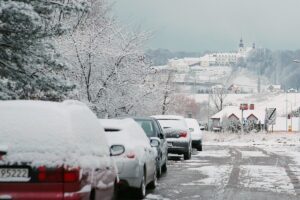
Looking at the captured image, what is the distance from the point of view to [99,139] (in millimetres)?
9250

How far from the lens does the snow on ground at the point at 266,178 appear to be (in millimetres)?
14995

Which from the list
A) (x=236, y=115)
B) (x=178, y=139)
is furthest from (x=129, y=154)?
(x=236, y=115)

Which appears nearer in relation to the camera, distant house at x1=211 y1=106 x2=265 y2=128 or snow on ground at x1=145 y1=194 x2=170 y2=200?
snow on ground at x1=145 y1=194 x2=170 y2=200

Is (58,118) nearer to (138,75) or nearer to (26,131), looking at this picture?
(26,131)

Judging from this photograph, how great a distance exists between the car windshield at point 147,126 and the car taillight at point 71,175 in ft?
34.0

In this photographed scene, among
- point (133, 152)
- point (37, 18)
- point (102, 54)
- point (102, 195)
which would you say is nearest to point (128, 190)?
point (133, 152)

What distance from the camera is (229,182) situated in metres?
16.1

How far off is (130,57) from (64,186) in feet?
90.5

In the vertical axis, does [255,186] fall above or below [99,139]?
below

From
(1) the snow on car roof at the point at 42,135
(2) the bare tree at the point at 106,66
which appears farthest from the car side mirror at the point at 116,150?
(2) the bare tree at the point at 106,66

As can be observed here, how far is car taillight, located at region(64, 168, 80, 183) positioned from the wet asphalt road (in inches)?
208

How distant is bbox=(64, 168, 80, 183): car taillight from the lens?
7695 mm

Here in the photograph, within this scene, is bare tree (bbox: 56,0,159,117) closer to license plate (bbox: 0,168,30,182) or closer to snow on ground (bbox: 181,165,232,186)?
snow on ground (bbox: 181,165,232,186)

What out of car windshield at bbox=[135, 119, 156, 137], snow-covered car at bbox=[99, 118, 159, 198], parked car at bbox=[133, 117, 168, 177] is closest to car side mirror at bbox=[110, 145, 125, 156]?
snow-covered car at bbox=[99, 118, 159, 198]
